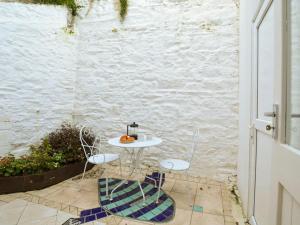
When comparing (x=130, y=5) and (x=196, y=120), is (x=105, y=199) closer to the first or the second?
(x=196, y=120)

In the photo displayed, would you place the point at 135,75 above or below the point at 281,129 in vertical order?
above

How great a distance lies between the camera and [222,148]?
10.6 feet

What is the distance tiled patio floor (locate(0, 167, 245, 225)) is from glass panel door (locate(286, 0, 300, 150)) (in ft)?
4.95

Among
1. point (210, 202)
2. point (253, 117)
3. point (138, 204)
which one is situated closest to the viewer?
point (253, 117)

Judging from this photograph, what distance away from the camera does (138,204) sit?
2486 mm

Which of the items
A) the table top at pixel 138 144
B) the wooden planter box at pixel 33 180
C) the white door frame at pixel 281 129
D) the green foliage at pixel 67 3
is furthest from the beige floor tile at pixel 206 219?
the green foliage at pixel 67 3

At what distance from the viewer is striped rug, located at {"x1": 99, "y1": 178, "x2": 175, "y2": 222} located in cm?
225

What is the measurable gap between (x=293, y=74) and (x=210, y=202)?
1.98 m

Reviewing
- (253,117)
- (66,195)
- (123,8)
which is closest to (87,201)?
(66,195)

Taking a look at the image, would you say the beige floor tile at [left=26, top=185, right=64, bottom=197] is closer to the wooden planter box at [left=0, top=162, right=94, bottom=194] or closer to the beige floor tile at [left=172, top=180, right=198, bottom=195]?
the wooden planter box at [left=0, top=162, right=94, bottom=194]

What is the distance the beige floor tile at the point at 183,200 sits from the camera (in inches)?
97.4

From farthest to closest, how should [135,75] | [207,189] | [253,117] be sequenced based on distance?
[135,75], [207,189], [253,117]

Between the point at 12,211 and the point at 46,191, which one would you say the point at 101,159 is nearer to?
the point at 46,191

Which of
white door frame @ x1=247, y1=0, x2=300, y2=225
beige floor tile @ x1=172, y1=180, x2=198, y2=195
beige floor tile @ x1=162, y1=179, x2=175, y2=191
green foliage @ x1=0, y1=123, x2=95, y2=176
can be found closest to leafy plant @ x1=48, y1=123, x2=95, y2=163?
green foliage @ x1=0, y1=123, x2=95, y2=176
